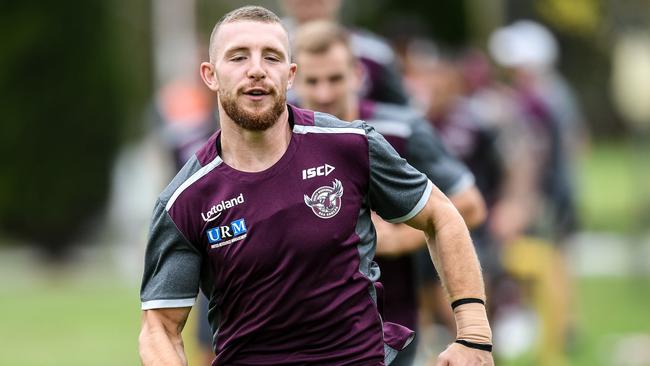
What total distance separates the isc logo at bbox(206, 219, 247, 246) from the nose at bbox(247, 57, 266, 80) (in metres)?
0.53

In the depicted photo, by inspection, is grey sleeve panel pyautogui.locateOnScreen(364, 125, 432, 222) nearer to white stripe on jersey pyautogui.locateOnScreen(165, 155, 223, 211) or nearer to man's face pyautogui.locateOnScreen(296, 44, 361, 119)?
white stripe on jersey pyautogui.locateOnScreen(165, 155, 223, 211)

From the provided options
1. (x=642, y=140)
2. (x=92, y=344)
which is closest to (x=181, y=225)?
(x=92, y=344)

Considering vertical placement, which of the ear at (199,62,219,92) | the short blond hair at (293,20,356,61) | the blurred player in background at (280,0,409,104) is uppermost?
the blurred player in background at (280,0,409,104)

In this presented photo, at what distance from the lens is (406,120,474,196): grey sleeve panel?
25.3 ft

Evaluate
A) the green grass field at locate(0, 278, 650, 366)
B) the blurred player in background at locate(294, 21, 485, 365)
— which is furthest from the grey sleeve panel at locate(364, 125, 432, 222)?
the green grass field at locate(0, 278, 650, 366)

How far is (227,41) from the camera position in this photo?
5.60 m

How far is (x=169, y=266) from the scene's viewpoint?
5.63 m

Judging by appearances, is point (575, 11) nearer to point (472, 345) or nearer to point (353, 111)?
point (353, 111)

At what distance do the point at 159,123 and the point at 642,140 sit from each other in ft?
25.8

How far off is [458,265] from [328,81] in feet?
6.32

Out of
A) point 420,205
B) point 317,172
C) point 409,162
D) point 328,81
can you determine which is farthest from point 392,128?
point 317,172

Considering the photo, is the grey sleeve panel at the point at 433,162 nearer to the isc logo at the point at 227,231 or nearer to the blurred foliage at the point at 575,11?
the isc logo at the point at 227,231

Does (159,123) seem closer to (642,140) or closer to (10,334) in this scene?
(10,334)

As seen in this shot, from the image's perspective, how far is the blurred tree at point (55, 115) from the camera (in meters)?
23.5
